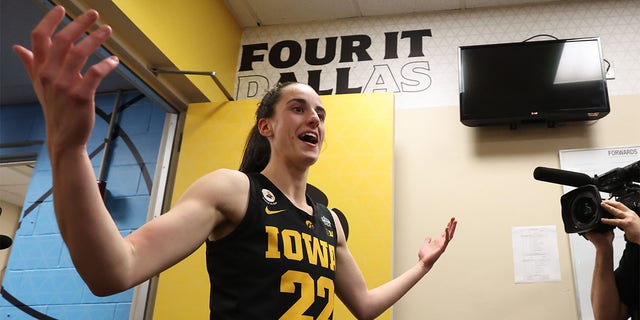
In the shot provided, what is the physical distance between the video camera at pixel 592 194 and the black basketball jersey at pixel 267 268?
0.94 meters

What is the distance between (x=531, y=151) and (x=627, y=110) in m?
0.49

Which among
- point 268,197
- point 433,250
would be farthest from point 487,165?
point 268,197

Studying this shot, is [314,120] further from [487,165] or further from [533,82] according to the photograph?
[533,82]

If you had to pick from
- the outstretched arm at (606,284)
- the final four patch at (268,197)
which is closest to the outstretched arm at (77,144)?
the final four patch at (268,197)

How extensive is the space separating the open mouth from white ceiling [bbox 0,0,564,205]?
1.82 m

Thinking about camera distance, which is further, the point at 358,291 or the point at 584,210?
the point at 584,210

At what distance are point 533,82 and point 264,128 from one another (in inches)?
65.5

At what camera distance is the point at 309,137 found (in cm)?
140

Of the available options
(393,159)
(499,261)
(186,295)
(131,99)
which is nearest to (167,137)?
(131,99)

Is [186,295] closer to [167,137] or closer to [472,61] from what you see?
[167,137]

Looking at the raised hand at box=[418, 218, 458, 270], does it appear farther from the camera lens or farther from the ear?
the ear

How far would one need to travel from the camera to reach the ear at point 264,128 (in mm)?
1454

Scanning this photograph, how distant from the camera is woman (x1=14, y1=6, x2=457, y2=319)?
0.63 m

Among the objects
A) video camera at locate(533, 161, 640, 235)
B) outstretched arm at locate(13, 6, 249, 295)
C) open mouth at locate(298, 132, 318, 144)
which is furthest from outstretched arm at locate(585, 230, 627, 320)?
outstretched arm at locate(13, 6, 249, 295)
